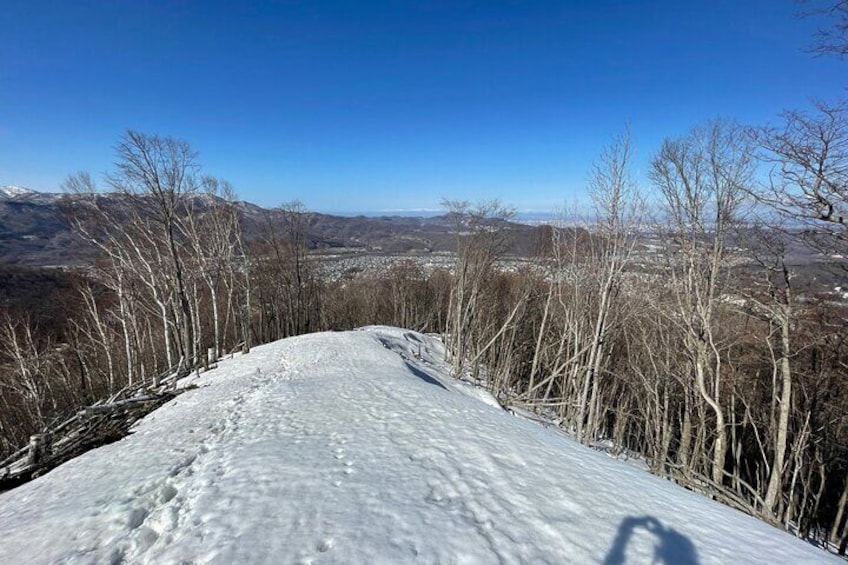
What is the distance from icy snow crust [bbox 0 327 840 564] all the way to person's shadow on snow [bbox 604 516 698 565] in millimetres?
22

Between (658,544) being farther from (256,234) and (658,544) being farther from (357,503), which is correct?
(256,234)

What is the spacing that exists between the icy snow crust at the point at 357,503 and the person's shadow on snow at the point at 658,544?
22 mm

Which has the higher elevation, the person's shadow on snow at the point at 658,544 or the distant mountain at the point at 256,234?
the distant mountain at the point at 256,234

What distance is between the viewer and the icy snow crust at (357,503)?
3871 mm

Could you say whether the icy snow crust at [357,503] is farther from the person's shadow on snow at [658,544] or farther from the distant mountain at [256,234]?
the distant mountain at [256,234]

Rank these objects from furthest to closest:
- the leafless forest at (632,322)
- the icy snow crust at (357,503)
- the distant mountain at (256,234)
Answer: the distant mountain at (256,234), the leafless forest at (632,322), the icy snow crust at (357,503)

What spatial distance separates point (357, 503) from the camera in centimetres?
459

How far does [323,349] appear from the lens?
57.4 feet

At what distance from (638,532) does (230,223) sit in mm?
23519

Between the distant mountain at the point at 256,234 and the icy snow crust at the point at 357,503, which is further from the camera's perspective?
the distant mountain at the point at 256,234

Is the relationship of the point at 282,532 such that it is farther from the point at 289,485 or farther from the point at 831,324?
the point at 831,324

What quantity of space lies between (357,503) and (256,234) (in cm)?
2768

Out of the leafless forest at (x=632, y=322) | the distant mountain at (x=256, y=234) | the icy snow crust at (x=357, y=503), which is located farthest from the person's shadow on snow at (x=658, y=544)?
the distant mountain at (x=256, y=234)

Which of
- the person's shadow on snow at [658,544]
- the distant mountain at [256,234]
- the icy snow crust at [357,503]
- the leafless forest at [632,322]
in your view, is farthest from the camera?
the distant mountain at [256,234]
